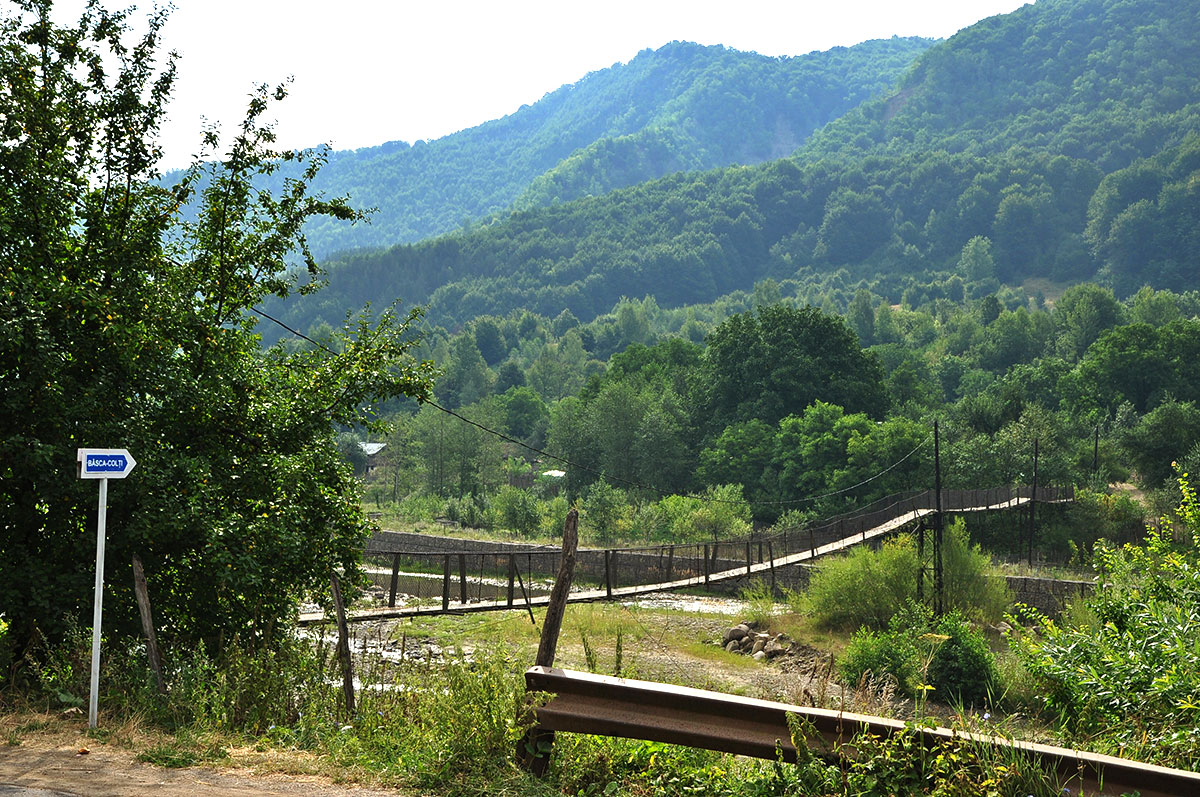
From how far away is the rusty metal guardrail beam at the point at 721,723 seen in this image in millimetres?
3867

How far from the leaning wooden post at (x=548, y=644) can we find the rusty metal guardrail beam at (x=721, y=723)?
0.39 ft

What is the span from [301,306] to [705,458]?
438ft

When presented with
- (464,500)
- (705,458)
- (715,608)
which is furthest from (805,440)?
(464,500)

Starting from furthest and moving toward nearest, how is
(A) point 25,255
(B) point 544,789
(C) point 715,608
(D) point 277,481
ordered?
(C) point 715,608 < (D) point 277,481 < (A) point 25,255 < (B) point 544,789

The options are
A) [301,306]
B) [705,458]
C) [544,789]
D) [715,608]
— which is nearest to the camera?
[544,789]

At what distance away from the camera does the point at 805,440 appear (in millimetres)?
49938

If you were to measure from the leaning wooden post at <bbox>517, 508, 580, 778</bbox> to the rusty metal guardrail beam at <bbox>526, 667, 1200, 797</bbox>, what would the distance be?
12 cm

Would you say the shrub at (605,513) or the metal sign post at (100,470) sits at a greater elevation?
the metal sign post at (100,470)

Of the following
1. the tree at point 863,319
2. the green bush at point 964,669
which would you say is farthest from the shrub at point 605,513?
the tree at point 863,319

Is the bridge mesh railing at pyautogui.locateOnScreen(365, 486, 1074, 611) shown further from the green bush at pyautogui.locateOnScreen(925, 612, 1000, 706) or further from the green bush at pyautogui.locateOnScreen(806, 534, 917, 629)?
the green bush at pyautogui.locateOnScreen(925, 612, 1000, 706)

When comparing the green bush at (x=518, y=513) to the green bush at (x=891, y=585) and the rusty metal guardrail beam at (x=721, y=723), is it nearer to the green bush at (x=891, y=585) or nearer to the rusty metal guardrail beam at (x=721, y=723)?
the green bush at (x=891, y=585)

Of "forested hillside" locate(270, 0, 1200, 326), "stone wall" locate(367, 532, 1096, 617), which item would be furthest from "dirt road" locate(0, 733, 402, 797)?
"forested hillside" locate(270, 0, 1200, 326)

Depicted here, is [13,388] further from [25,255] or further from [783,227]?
[783,227]

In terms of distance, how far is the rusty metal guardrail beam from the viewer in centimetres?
387
